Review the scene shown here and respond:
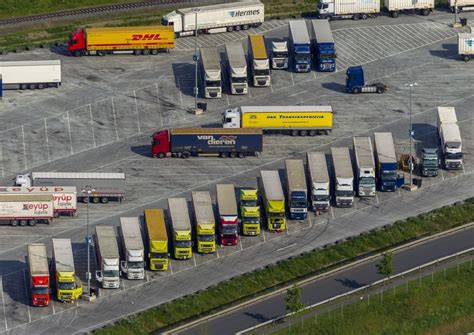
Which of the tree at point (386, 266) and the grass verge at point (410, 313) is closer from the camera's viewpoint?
the grass verge at point (410, 313)

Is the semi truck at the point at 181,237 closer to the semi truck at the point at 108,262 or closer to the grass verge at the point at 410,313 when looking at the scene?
the semi truck at the point at 108,262

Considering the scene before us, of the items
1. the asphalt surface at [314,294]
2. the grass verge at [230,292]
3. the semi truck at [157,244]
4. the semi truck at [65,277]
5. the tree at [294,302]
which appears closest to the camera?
the tree at [294,302]

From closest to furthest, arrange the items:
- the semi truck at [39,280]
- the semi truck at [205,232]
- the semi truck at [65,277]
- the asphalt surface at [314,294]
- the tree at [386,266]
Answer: the asphalt surface at [314,294] → the semi truck at [39,280] → the semi truck at [65,277] → the tree at [386,266] → the semi truck at [205,232]

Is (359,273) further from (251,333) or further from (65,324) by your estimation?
(65,324)

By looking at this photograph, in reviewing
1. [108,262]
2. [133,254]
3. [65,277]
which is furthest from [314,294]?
[65,277]

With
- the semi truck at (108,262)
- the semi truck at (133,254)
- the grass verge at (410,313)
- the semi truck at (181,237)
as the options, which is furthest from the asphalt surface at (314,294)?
the semi truck at (181,237)

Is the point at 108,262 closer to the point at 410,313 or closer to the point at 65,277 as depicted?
the point at 65,277

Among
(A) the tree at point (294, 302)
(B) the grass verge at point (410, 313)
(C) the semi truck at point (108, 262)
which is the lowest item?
(B) the grass verge at point (410, 313)
